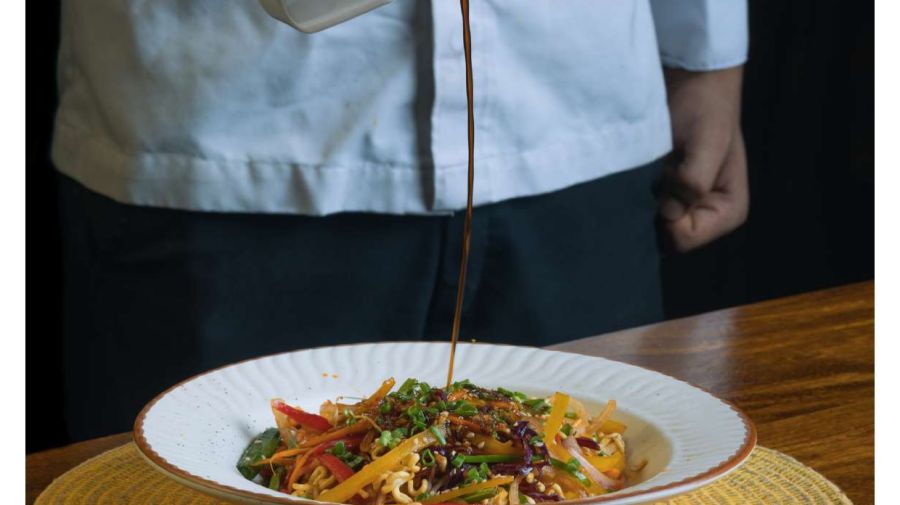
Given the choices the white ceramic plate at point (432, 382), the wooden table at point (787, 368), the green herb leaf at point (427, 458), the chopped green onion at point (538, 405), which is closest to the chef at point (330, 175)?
the wooden table at point (787, 368)

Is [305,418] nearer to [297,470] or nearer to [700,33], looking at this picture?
[297,470]

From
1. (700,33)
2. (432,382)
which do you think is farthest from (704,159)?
Answer: (432,382)

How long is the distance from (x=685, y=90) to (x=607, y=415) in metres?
1.11

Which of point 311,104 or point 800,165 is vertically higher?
point 311,104

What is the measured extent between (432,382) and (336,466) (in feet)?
0.70

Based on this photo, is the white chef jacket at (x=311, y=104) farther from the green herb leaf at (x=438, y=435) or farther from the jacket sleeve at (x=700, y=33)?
the green herb leaf at (x=438, y=435)

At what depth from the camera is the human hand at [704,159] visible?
1905 mm

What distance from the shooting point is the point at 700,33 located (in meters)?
1.86

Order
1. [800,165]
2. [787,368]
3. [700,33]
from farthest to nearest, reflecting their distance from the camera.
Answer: [800,165]
[700,33]
[787,368]

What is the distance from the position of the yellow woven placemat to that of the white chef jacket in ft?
1.88

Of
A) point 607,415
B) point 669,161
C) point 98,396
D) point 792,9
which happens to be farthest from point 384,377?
point 792,9

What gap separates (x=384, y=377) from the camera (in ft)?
3.37

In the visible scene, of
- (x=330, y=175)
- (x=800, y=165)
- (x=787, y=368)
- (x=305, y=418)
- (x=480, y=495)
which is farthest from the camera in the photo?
(x=800, y=165)

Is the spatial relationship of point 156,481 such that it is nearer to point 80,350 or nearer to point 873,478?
point 873,478
